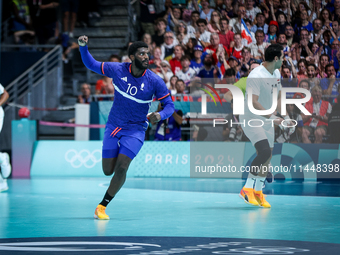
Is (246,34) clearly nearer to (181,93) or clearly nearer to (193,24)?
(193,24)

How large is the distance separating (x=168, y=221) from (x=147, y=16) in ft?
38.3

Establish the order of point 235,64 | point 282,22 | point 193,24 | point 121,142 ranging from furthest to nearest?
point 193,24 → point 282,22 → point 235,64 → point 121,142

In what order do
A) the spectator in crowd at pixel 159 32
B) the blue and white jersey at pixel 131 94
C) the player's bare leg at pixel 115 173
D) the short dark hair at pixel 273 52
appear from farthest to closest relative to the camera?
the spectator in crowd at pixel 159 32, the short dark hair at pixel 273 52, the blue and white jersey at pixel 131 94, the player's bare leg at pixel 115 173

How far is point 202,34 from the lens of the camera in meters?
15.3

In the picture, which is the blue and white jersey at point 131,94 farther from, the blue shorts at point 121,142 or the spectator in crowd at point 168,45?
the spectator in crowd at point 168,45

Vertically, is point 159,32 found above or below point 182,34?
above

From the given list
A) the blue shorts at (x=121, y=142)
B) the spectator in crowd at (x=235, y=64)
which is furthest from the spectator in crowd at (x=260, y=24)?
the blue shorts at (x=121, y=142)

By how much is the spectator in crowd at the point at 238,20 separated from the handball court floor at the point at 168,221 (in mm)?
6128

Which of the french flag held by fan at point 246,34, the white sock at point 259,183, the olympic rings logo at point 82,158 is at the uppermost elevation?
the french flag held by fan at point 246,34

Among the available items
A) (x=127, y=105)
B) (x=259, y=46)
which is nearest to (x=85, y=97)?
(x=259, y=46)

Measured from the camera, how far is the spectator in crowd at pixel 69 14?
16844mm

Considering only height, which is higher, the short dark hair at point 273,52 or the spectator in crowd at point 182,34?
the spectator in crowd at point 182,34

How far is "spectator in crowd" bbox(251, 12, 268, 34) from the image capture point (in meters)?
14.7

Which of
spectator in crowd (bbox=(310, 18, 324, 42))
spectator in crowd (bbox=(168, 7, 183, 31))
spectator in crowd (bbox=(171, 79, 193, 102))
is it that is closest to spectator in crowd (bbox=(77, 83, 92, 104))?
spectator in crowd (bbox=(171, 79, 193, 102))
